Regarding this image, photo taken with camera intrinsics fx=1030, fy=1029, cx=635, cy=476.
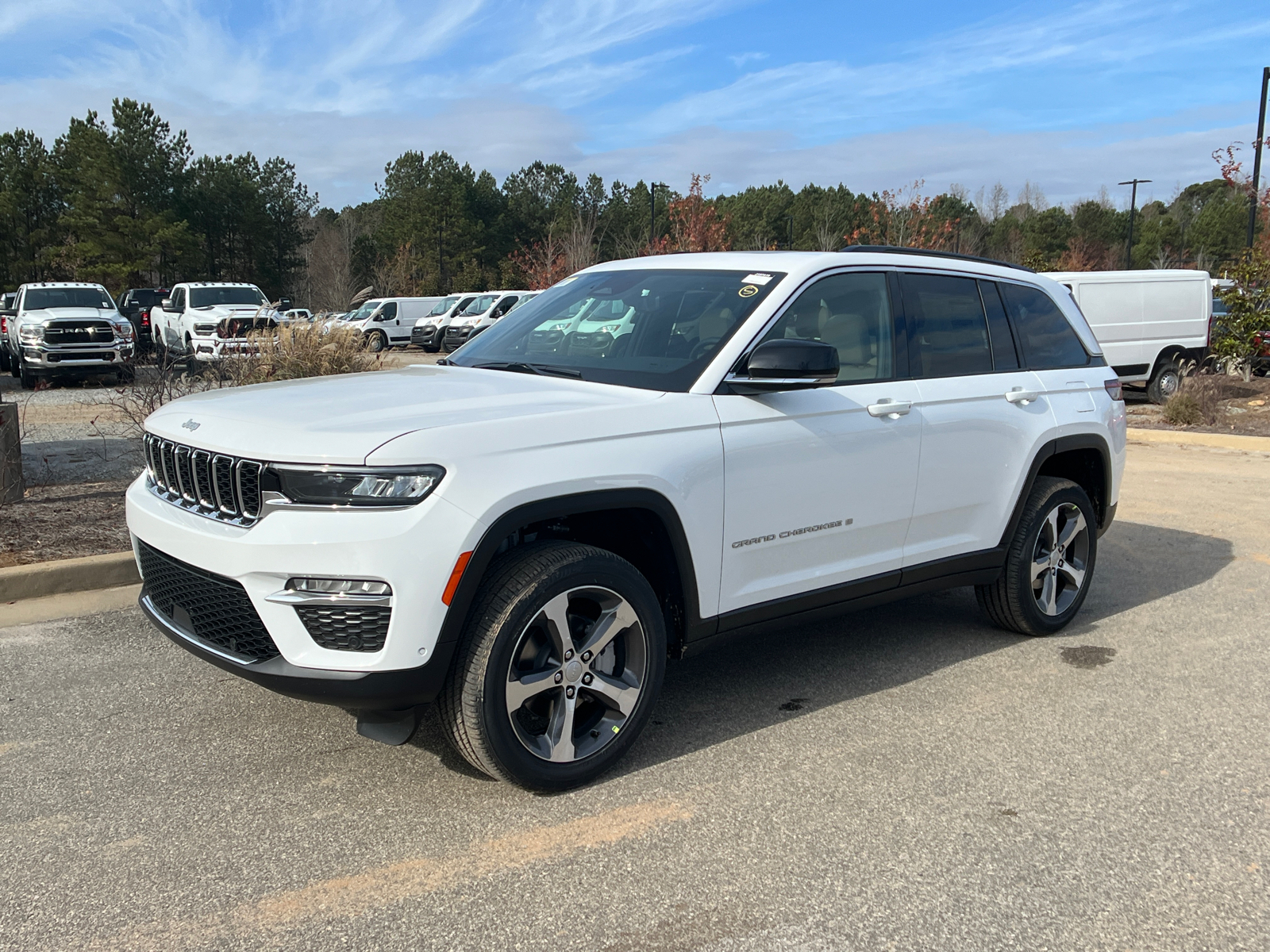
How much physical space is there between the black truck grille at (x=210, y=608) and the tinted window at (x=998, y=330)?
3545 mm

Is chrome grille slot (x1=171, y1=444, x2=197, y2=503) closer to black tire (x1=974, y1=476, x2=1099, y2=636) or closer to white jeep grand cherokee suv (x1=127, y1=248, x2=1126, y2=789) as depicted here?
white jeep grand cherokee suv (x1=127, y1=248, x2=1126, y2=789)

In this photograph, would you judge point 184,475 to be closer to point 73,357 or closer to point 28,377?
point 73,357

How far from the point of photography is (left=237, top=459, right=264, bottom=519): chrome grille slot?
10.3 ft

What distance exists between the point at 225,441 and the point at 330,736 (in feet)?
4.22

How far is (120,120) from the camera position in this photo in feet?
158

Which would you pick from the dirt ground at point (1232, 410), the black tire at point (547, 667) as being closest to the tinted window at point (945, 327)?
the black tire at point (547, 667)

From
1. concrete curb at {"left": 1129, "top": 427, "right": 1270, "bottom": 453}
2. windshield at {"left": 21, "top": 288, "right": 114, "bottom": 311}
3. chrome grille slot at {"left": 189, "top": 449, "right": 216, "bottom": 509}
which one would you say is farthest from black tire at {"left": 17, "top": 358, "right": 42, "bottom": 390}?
concrete curb at {"left": 1129, "top": 427, "right": 1270, "bottom": 453}

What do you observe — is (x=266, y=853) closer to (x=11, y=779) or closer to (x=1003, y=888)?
(x=11, y=779)

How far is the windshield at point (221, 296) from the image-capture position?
22.7 m

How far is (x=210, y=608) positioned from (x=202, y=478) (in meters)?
0.43

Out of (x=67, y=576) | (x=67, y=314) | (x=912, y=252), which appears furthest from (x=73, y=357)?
(x=912, y=252)

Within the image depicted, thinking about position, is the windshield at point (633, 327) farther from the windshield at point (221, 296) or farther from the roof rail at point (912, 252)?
the windshield at point (221, 296)

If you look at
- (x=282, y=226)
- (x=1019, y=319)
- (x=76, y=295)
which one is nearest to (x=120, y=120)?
(x=282, y=226)

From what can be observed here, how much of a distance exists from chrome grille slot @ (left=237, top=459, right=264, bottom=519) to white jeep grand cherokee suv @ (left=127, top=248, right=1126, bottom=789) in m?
0.01
